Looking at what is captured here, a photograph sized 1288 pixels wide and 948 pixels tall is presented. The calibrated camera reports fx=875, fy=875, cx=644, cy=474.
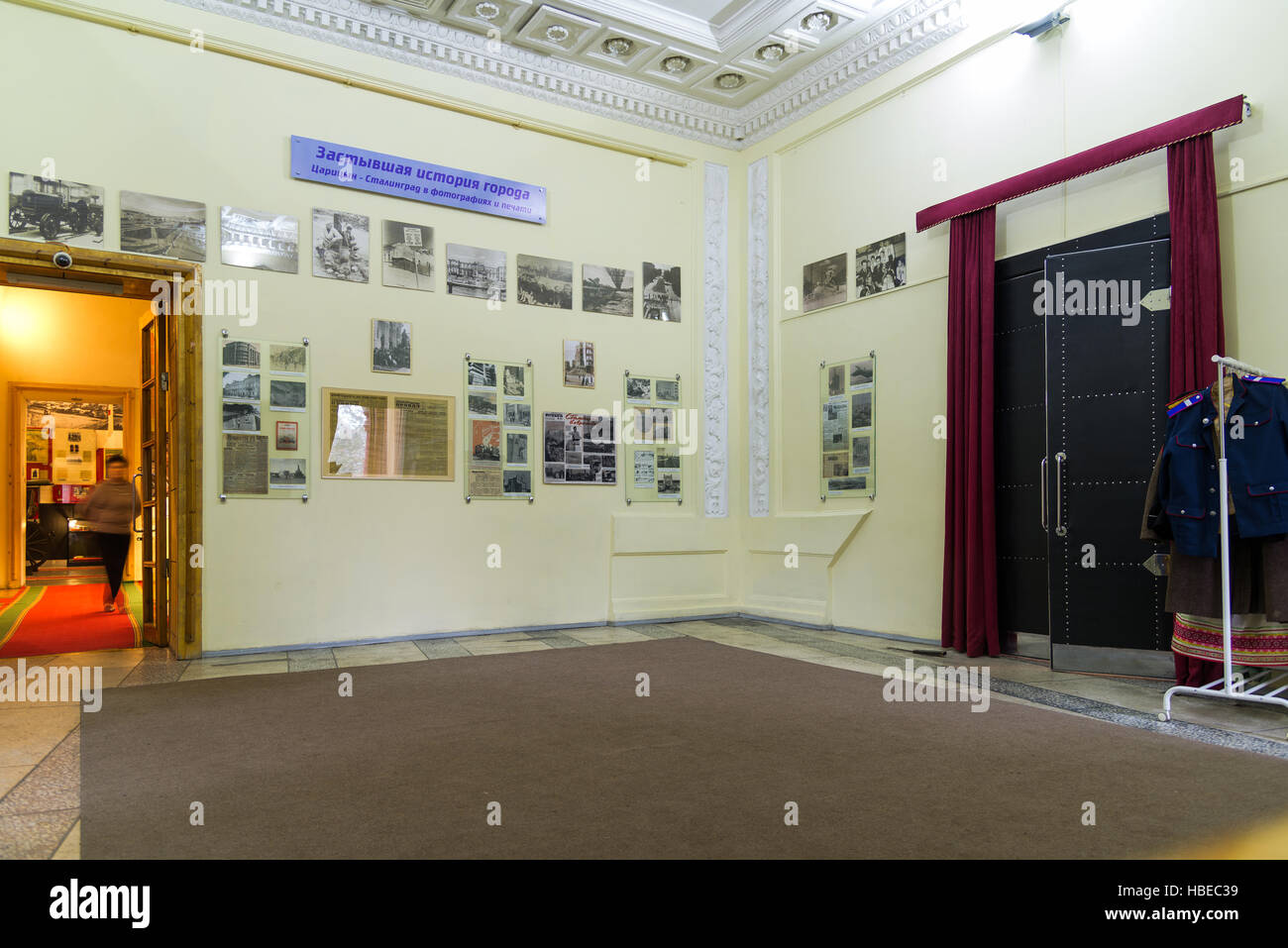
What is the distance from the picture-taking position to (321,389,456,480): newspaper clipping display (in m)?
6.83

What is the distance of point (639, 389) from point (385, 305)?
2.43 m

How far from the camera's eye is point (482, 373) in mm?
7445

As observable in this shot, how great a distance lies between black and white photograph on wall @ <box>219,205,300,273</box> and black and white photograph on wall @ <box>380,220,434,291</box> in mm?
681

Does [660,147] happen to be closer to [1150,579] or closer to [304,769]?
[1150,579]

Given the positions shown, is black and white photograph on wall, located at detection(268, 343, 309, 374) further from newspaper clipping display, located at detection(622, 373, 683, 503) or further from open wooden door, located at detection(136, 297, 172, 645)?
newspaper clipping display, located at detection(622, 373, 683, 503)

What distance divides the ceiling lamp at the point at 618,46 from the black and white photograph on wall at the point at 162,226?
3.62 m

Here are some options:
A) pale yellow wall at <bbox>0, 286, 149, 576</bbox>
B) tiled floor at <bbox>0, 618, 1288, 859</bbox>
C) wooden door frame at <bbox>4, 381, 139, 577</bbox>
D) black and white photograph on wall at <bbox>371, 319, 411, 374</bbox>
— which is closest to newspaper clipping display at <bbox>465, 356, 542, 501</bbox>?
black and white photograph on wall at <bbox>371, 319, 411, 374</bbox>

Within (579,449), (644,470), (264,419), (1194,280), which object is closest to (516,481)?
(579,449)

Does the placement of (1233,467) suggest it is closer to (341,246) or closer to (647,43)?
(647,43)

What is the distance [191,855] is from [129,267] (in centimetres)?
491

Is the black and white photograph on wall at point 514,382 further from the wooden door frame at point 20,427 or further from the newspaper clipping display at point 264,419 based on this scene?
the wooden door frame at point 20,427

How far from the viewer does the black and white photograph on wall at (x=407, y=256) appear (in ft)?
23.2
